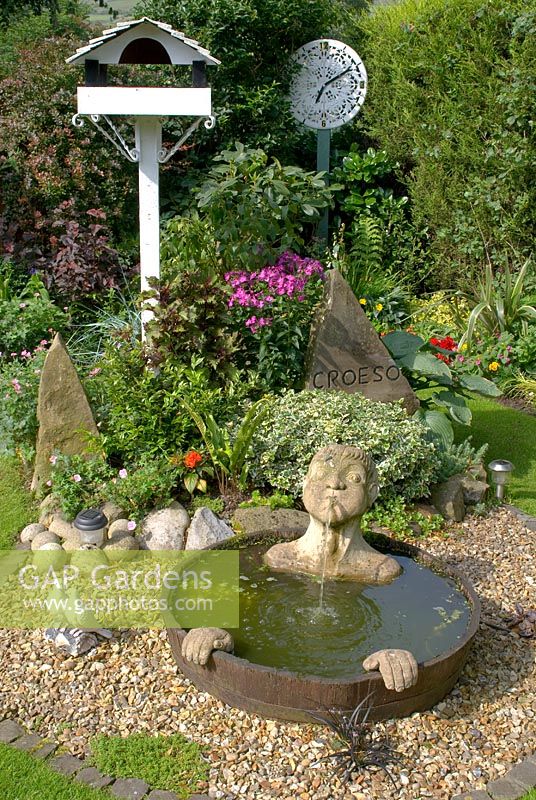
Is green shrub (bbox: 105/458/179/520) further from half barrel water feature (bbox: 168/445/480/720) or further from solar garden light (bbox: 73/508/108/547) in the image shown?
half barrel water feature (bbox: 168/445/480/720)

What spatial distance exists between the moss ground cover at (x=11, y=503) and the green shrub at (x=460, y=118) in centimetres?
568

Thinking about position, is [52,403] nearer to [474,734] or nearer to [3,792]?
[3,792]

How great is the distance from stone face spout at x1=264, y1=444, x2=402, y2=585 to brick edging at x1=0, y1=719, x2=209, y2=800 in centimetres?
147

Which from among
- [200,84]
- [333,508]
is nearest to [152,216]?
[200,84]

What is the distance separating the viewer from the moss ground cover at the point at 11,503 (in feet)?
18.0

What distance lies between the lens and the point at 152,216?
614 centimetres

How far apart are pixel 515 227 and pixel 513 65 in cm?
163

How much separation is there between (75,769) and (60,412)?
2665 millimetres

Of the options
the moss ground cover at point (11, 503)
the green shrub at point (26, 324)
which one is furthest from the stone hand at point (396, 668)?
the green shrub at point (26, 324)

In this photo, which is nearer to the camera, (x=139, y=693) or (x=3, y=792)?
(x=3, y=792)

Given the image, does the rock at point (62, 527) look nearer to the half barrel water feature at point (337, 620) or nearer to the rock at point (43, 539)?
the rock at point (43, 539)

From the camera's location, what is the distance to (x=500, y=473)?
6031 millimetres

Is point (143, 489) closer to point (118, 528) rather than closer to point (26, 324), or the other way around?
point (118, 528)

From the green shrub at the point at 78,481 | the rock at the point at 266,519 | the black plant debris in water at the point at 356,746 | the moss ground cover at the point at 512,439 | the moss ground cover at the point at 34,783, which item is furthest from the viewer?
the moss ground cover at the point at 512,439
